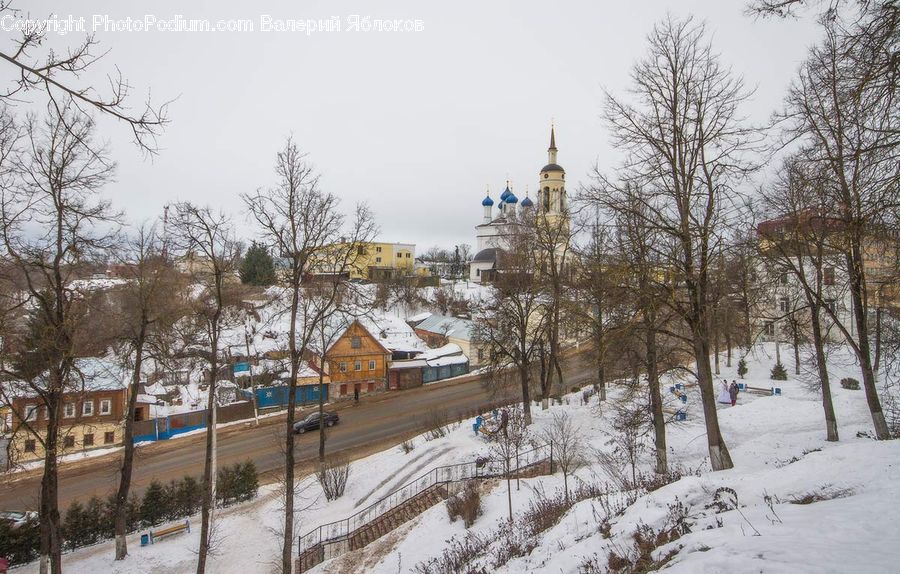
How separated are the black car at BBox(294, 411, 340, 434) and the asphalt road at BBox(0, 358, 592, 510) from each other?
1.30ft

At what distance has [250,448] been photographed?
23781 millimetres

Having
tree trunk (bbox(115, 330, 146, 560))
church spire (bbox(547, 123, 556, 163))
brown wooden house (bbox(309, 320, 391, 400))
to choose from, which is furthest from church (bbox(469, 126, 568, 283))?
tree trunk (bbox(115, 330, 146, 560))

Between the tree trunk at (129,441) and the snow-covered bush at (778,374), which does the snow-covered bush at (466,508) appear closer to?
the tree trunk at (129,441)

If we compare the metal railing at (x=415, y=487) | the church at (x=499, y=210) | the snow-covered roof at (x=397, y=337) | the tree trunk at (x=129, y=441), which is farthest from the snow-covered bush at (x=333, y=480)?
the church at (x=499, y=210)

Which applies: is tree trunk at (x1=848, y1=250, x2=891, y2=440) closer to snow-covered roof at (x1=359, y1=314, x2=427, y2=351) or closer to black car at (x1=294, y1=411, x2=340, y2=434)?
black car at (x1=294, y1=411, x2=340, y2=434)

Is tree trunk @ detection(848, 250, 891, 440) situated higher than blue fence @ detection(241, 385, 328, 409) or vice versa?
tree trunk @ detection(848, 250, 891, 440)

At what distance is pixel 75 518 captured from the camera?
48.0 ft

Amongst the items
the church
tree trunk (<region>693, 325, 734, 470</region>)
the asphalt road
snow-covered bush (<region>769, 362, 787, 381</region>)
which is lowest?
the asphalt road

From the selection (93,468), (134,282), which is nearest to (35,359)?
(134,282)

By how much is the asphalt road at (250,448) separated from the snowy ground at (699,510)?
346 cm

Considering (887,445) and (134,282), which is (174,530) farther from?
(887,445)

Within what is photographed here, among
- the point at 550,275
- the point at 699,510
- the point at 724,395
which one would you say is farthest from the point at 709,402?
the point at 724,395

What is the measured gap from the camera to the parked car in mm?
13882

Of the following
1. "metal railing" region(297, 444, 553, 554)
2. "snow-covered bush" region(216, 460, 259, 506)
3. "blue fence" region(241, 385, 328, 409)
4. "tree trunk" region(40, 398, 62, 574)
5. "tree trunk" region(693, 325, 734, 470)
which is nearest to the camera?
"tree trunk" region(40, 398, 62, 574)
